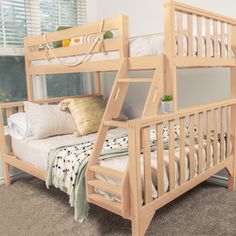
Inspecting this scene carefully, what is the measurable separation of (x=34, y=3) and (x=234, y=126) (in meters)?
2.23

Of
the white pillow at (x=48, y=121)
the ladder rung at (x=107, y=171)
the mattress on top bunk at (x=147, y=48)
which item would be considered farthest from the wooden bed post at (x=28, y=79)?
the ladder rung at (x=107, y=171)

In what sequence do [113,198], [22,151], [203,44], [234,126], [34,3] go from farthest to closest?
1. [34,3]
2. [22,151]
3. [234,126]
4. [203,44]
5. [113,198]

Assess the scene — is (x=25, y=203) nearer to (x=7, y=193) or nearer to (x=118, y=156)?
(x=7, y=193)

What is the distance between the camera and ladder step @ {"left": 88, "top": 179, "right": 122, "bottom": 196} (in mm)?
1706

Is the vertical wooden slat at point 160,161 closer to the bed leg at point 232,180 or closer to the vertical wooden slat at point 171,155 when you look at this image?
the vertical wooden slat at point 171,155

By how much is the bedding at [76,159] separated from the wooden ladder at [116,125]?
0.05 meters

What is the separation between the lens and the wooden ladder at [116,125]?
67.2 inches

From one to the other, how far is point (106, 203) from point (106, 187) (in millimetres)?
94

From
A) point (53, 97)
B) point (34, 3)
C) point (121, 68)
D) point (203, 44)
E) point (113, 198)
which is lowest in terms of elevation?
point (113, 198)

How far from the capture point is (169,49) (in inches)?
69.1

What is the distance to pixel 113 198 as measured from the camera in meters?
1.78

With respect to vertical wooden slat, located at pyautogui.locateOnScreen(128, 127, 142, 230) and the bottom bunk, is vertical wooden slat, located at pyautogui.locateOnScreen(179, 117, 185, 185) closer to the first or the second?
the bottom bunk

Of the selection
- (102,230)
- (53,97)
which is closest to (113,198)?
(102,230)

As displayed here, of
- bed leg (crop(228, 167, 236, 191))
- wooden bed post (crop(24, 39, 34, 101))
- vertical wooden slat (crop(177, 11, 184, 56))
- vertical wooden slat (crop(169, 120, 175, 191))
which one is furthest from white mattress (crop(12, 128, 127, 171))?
vertical wooden slat (crop(177, 11, 184, 56))
